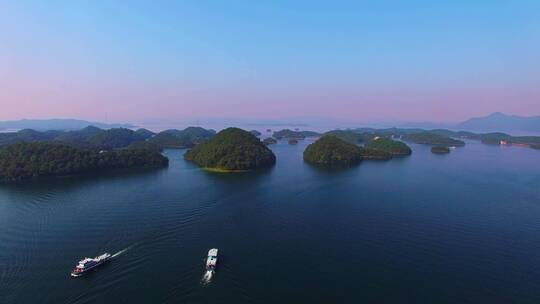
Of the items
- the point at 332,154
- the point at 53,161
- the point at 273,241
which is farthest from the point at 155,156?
the point at 273,241

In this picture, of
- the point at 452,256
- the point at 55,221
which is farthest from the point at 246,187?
the point at 452,256

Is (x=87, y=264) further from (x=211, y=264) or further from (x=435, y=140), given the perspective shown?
(x=435, y=140)

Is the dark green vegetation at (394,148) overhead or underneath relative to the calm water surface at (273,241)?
overhead

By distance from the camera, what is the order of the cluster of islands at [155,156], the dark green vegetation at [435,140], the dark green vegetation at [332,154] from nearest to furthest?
the cluster of islands at [155,156] → the dark green vegetation at [332,154] → the dark green vegetation at [435,140]

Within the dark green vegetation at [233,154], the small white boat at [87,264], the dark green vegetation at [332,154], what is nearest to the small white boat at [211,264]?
the small white boat at [87,264]

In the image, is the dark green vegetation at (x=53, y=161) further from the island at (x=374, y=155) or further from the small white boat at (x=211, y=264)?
the island at (x=374, y=155)

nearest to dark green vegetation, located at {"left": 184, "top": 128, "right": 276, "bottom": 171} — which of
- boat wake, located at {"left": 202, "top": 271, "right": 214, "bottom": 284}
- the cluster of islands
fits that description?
the cluster of islands

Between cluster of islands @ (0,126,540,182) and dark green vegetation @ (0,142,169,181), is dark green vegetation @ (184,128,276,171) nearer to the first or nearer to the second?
cluster of islands @ (0,126,540,182)
